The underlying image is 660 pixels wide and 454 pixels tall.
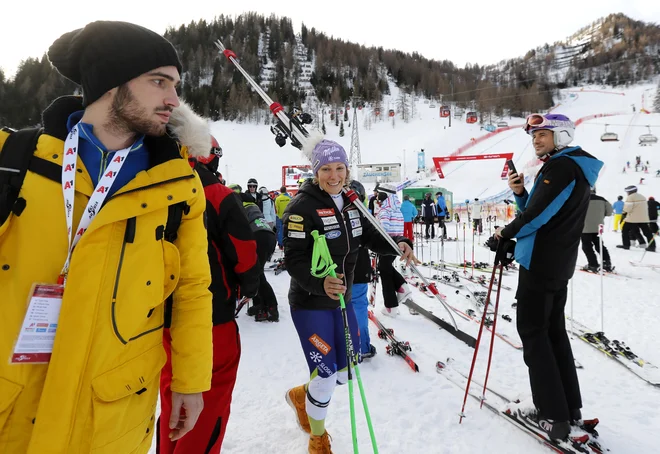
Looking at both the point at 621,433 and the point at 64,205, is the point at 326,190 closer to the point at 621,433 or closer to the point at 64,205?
the point at 64,205

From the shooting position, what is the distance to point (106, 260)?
945 millimetres

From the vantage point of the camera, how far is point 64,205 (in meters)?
0.93

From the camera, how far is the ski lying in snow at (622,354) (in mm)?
3090

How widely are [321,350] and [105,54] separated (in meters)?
1.78

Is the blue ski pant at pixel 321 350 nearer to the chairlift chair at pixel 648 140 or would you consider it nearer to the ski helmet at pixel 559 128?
the ski helmet at pixel 559 128

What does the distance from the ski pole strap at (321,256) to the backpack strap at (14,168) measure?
4.12 feet

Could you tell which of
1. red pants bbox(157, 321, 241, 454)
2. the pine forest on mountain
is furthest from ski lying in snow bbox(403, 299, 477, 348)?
the pine forest on mountain

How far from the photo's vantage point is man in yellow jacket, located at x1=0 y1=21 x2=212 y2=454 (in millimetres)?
878

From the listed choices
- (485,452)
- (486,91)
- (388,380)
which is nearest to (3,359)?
(485,452)

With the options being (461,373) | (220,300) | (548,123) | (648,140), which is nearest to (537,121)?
(548,123)

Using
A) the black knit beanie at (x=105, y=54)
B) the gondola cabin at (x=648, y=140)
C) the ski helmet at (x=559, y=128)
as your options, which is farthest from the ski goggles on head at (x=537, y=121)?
the gondola cabin at (x=648, y=140)

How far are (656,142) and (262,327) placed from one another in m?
43.4

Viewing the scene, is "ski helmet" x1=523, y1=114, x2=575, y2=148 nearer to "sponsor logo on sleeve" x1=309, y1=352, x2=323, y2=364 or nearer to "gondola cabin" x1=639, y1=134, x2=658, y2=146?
"sponsor logo on sleeve" x1=309, y1=352, x2=323, y2=364

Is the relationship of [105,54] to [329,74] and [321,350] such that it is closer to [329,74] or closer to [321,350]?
[321,350]
